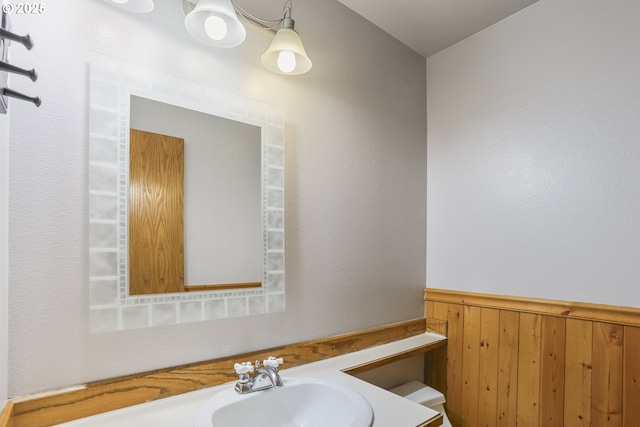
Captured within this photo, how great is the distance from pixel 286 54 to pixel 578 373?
5.86 feet

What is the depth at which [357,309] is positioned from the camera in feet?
5.49

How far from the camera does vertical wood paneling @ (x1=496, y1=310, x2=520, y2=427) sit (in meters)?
1.64

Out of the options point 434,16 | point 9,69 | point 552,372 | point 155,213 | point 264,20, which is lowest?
point 552,372

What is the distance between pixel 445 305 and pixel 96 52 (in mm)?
1935

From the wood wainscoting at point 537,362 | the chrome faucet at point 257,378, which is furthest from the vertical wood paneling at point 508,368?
the chrome faucet at point 257,378

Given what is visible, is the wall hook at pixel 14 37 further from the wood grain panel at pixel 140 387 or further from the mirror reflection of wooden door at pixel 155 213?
the wood grain panel at pixel 140 387

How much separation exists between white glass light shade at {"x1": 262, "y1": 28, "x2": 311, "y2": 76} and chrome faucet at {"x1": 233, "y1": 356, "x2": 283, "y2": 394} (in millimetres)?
1085

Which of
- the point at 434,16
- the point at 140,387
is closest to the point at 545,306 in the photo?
the point at 434,16

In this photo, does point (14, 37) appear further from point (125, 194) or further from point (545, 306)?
point (545, 306)

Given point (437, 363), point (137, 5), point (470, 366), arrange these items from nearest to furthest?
point (137, 5) → point (470, 366) → point (437, 363)

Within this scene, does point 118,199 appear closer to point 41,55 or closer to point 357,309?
point 41,55

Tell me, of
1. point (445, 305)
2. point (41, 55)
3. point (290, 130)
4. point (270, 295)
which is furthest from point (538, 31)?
point (41, 55)

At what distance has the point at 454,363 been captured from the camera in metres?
1.89

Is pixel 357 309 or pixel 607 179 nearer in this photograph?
pixel 607 179
